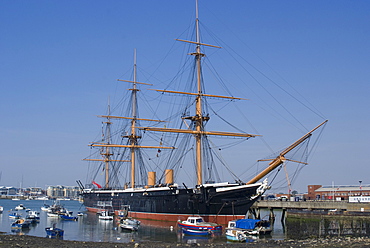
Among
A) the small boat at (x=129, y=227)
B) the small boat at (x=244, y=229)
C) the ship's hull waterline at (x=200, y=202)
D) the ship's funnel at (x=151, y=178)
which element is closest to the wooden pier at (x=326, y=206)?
the ship's hull waterline at (x=200, y=202)

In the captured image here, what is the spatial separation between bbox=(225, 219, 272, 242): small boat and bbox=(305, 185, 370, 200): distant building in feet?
126

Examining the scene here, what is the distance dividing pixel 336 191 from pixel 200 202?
53158 millimetres

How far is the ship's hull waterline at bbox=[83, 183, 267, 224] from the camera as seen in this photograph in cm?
4841

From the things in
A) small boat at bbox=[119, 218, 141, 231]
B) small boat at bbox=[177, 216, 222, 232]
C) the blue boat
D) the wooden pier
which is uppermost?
the wooden pier

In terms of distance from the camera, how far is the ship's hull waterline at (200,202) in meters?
48.4

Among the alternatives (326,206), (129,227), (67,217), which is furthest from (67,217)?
(326,206)

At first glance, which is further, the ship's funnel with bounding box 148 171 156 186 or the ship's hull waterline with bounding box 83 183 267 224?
the ship's funnel with bounding box 148 171 156 186

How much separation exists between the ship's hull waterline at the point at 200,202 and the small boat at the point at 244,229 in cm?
431

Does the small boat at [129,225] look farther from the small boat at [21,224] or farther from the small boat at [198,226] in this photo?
the small boat at [21,224]

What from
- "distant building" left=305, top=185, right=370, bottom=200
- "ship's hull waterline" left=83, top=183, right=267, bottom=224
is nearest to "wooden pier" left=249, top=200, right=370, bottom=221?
"ship's hull waterline" left=83, top=183, right=267, bottom=224

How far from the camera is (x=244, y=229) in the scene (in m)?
41.5

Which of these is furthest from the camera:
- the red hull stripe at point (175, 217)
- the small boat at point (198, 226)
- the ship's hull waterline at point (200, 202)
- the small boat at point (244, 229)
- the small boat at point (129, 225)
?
the small boat at point (129, 225)

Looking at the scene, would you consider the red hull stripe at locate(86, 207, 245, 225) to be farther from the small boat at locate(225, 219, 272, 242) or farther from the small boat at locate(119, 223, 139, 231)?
the small boat at locate(119, 223, 139, 231)

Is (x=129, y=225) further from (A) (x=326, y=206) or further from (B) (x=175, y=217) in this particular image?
(A) (x=326, y=206)
